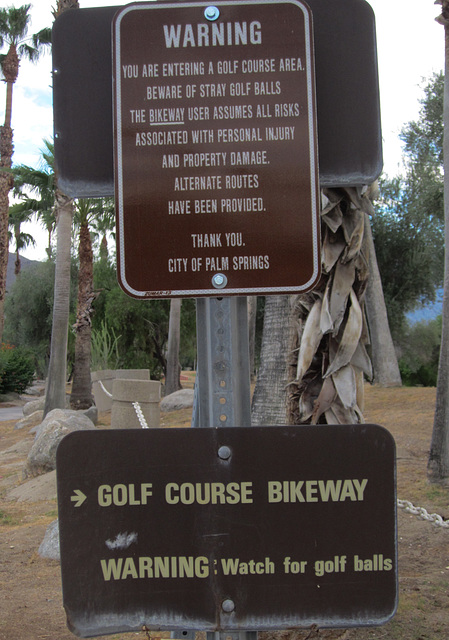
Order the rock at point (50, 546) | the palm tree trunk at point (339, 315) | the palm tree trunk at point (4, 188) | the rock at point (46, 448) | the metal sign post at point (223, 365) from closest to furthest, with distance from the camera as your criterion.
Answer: the metal sign post at point (223, 365) < the palm tree trunk at point (339, 315) < the rock at point (50, 546) < the rock at point (46, 448) < the palm tree trunk at point (4, 188)

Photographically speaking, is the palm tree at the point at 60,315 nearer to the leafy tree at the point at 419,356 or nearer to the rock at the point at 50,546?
the rock at the point at 50,546

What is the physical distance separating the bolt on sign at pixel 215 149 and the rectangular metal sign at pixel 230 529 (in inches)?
19.5

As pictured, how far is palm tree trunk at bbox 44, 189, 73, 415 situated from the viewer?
17.5 metres

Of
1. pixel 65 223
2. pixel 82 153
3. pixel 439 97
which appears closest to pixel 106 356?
pixel 65 223

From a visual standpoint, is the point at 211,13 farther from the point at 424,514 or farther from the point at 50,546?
the point at 424,514

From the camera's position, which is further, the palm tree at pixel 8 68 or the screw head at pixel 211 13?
the palm tree at pixel 8 68

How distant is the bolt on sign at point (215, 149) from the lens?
2.13m

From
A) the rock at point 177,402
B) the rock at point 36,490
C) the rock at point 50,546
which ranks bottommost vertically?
the rock at point 177,402

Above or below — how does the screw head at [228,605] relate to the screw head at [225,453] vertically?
below

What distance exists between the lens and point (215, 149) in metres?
2.14

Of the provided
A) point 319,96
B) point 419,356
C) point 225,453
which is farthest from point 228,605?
point 419,356

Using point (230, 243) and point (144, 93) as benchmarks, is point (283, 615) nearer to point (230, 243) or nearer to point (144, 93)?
point (230, 243)

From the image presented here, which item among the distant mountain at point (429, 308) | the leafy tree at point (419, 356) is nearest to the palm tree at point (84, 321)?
the distant mountain at point (429, 308)

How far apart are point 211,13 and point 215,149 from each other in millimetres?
432
